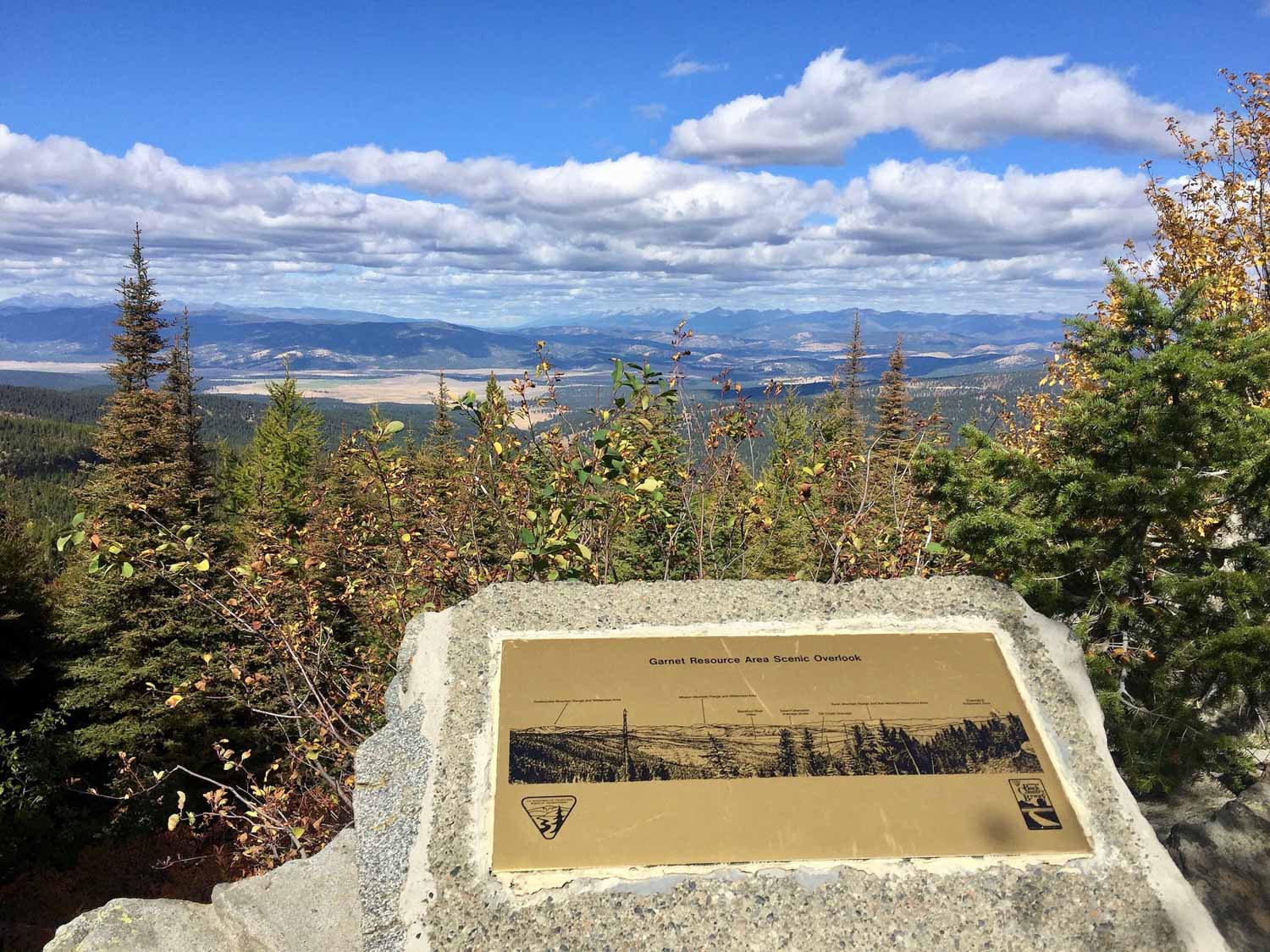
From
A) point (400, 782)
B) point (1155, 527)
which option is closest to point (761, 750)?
point (400, 782)

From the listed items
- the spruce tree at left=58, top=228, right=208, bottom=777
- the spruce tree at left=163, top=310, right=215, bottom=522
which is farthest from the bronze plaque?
the spruce tree at left=163, top=310, right=215, bottom=522

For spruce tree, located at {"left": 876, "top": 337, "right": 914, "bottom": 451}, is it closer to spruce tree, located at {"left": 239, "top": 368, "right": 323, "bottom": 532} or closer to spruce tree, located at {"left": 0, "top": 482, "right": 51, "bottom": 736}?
spruce tree, located at {"left": 239, "top": 368, "right": 323, "bottom": 532}

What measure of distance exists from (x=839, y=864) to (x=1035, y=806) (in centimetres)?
108

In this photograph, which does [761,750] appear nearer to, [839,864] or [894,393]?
[839,864]

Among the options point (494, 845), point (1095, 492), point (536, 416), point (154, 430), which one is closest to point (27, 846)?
point (154, 430)

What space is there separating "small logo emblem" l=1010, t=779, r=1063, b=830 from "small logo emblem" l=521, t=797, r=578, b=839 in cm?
225

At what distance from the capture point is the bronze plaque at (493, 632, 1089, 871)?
3553 mm

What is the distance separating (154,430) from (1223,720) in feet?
63.6

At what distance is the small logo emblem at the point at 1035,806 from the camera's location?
3.65m

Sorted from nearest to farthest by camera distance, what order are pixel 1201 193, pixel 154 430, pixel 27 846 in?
1. pixel 1201 193
2. pixel 27 846
3. pixel 154 430

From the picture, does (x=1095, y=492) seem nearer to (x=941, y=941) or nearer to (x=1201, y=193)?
(x=941, y=941)

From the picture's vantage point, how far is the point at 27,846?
13766 mm

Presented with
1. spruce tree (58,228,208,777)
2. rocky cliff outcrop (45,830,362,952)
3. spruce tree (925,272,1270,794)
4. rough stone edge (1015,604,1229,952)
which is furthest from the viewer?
spruce tree (58,228,208,777)

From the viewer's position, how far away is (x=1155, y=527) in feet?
19.1
